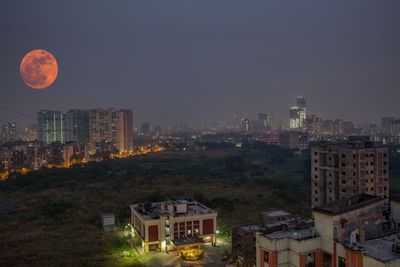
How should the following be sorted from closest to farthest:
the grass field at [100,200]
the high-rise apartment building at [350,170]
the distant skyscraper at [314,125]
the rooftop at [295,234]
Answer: the rooftop at [295,234], the grass field at [100,200], the high-rise apartment building at [350,170], the distant skyscraper at [314,125]

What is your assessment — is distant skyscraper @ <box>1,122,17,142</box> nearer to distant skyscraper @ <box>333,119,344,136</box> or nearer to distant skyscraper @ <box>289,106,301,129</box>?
distant skyscraper @ <box>333,119,344,136</box>

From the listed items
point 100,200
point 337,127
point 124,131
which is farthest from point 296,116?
point 100,200

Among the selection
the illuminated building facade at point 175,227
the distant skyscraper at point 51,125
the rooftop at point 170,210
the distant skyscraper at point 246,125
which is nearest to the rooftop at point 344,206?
the illuminated building facade at point 175,227

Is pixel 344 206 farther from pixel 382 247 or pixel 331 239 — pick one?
pixel 382 247

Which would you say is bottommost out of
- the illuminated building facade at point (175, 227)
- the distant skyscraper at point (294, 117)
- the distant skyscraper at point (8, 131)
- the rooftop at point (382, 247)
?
the illuminated building facade at point (175, 227)

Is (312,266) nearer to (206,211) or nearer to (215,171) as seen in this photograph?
(206,211)

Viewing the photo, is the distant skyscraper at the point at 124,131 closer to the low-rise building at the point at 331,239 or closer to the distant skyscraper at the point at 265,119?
the low-rise building at the point at 331,239
